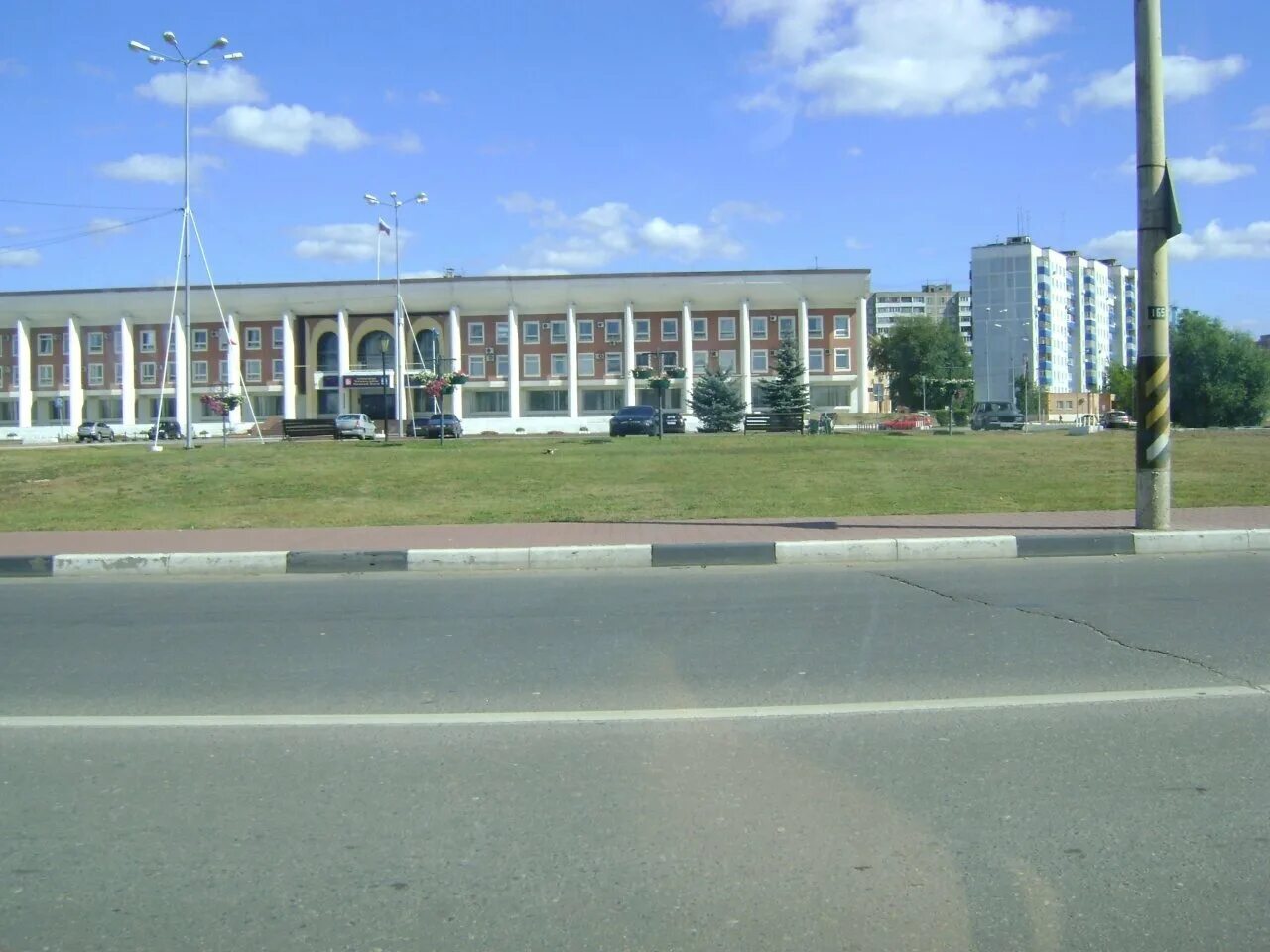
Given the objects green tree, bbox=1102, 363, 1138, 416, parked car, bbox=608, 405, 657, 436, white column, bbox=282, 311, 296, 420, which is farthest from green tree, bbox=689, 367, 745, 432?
green tree, bbox=1102, 363, 1138, 416

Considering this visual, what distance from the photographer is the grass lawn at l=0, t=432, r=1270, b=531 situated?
1695cm

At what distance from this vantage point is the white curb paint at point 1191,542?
42.7 ft

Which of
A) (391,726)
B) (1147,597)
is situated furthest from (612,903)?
(1147,597)

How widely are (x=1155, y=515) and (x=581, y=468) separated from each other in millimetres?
13226

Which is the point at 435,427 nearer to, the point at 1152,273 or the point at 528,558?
the point at 528,558

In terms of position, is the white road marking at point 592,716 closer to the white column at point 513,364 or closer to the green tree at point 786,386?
the green tree at point 786,386

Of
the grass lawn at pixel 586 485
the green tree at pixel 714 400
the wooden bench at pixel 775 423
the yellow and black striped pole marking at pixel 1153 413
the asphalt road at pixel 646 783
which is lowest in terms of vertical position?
the asphalt road at pixel 646 783

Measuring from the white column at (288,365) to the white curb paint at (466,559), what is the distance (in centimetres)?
7359

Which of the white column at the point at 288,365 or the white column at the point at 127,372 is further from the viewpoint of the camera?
the white column at the point at 288,365

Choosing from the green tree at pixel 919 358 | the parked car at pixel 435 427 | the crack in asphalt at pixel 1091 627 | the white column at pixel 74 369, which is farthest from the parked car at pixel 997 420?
the white column at pixel 74 369

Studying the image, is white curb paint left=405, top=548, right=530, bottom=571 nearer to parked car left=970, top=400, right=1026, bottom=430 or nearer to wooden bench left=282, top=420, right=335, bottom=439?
wooden bench left=282, top=420, right=335, bottom=439

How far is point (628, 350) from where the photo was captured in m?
83.5

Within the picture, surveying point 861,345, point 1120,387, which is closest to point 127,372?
point 861,345

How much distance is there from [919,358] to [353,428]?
71943 mm
